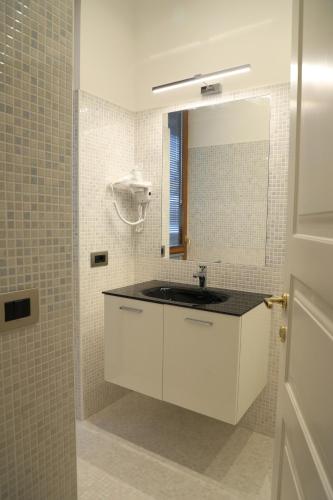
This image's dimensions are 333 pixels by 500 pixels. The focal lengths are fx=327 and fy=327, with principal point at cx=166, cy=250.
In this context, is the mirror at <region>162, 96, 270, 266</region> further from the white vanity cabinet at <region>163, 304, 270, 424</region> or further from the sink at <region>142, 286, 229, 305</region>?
the white vanity cabinet at <region>163, 304, 270, 424</region>

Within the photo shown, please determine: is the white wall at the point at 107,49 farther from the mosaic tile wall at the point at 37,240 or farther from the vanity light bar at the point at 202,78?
the mosaic tile wall at the point at 37,240

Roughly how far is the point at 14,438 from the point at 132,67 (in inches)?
95.8

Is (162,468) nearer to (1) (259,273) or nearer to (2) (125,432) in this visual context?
(2) (125,432)

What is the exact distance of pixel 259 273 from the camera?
6.82 feet

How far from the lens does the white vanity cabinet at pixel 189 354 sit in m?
1.68

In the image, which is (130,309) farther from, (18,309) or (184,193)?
(18,309)

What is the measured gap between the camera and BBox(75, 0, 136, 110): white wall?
2076mm

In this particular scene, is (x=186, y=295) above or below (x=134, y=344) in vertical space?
above

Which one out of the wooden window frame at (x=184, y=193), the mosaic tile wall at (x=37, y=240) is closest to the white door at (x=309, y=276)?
the mosaic tile wall at (x=37, y=240)

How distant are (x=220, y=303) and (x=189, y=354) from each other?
13.0 inches

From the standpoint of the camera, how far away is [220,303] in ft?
6.08

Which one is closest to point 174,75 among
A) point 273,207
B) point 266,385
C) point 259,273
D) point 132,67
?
point 132,67

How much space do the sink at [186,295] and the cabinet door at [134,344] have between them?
0.66 feet

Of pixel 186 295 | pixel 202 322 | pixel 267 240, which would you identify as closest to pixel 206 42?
pixel 267 240
